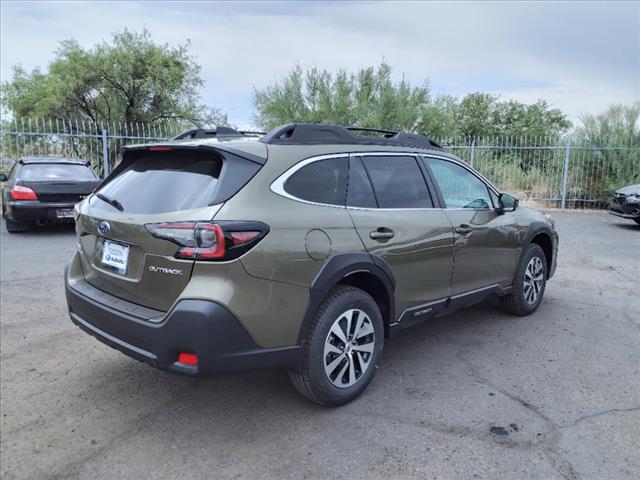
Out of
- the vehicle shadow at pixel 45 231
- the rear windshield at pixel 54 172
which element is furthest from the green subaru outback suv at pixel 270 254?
the vehicle shadow at pixel 45 231

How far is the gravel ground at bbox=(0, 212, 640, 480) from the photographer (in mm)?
2682

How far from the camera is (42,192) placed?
30.5 feet

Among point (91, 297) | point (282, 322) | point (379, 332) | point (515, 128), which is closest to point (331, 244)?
point (282, 322)

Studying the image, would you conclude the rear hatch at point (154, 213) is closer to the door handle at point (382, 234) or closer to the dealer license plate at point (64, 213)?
the door handle at point (382, 234)

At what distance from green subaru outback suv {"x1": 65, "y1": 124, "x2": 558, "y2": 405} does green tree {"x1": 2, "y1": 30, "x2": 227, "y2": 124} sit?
24.2 meters

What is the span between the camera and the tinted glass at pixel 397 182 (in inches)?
141

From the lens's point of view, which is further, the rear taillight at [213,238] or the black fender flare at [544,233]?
the black fender flare at [544,233]

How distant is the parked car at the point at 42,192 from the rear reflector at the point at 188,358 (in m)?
7.74

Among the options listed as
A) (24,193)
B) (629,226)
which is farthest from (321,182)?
(629,226)

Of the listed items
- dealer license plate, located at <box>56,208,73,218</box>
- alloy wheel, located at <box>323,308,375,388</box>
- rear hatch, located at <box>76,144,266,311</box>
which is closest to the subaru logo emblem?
rear hatch, located at <box>76,144,266,311</box>

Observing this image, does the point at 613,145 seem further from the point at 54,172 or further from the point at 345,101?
the point at 54,172

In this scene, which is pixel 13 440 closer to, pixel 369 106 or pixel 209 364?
pixel 209 364

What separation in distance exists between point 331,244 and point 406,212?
2.85 feet

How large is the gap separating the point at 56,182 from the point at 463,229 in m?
8.09
